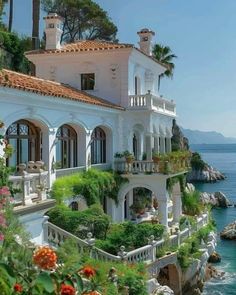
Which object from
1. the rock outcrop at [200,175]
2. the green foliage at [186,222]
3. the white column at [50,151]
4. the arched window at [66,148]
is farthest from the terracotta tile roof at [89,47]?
the rock outcrop at [200,175]

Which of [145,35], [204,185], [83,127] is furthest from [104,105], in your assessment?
[204,185]

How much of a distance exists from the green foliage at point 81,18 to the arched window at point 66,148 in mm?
33360

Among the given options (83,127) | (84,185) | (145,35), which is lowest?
(84,185)

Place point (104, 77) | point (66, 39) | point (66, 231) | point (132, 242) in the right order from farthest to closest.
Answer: point (66, 39) < point (104, 77) < point (132, 242) < point (66, 231)

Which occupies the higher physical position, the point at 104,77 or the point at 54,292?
the point at 104,77

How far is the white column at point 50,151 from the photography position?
65.0ft

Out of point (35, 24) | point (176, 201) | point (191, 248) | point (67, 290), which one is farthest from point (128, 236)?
point (35, 24)

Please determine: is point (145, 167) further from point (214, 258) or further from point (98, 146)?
point (214, 258)

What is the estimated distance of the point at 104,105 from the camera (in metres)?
24.1

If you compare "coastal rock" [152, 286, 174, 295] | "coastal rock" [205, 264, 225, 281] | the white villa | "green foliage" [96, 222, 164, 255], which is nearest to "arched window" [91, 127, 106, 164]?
the white villa

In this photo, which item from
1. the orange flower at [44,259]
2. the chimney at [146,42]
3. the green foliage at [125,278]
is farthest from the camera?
the chimney at [146,42]

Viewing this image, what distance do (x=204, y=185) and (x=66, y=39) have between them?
172ft

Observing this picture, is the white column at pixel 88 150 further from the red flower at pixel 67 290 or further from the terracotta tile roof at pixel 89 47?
the red flower at pixel 67 290

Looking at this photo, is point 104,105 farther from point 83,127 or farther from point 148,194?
point 148,194
